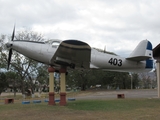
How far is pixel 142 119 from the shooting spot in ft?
29.5

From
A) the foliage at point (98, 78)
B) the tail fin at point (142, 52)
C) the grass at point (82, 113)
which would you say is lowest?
the grass at point (82, 113)

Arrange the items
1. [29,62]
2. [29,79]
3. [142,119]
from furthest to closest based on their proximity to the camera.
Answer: [29,79]
[29,62]
[142,119]

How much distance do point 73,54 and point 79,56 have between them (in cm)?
39

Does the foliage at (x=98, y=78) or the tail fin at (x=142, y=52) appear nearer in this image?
the tail fin at (x=142, y=52)

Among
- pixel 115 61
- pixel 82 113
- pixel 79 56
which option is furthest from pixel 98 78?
pixel 82 113

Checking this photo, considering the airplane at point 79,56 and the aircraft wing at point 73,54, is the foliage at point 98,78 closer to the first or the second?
the airplane at point 79,56

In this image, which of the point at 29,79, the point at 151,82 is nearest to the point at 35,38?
the point at 29,79

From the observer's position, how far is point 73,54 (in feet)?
42.4

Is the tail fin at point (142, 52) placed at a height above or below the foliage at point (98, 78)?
above

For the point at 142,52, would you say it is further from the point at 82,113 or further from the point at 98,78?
the point at 98,78

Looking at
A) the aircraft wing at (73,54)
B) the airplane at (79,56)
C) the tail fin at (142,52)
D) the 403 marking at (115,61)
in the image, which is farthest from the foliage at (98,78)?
the aircraft wing at (73,54)

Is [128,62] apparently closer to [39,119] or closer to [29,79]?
[39,119]

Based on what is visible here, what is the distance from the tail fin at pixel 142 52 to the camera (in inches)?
592

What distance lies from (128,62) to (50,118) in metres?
7.94
